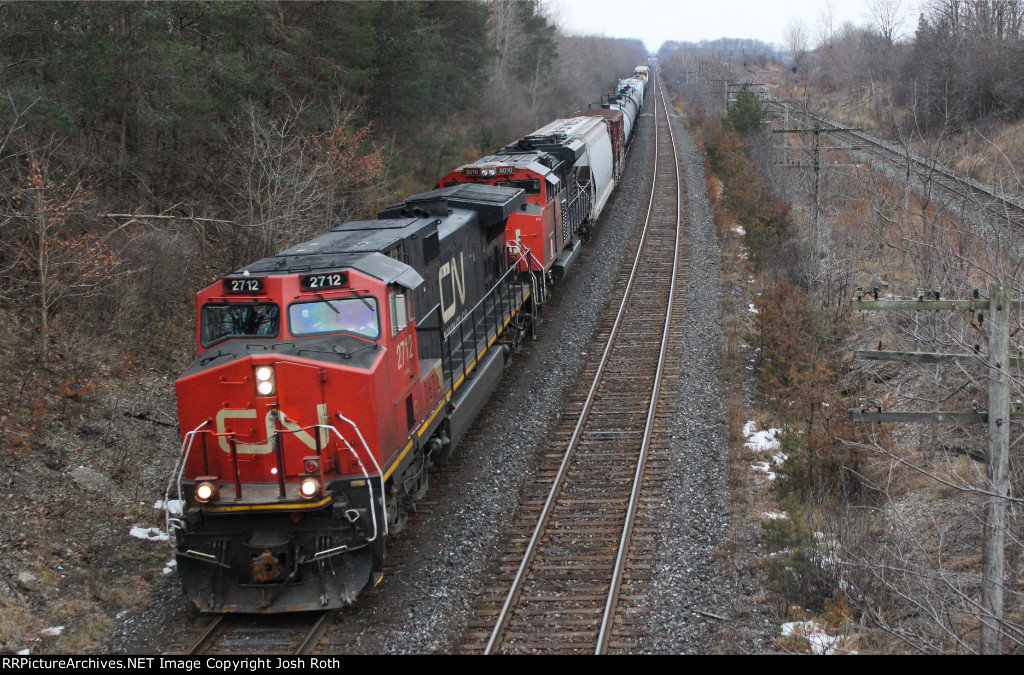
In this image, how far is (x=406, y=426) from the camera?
9.09 metres

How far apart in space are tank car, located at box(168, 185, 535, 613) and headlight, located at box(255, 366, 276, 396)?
0.04 feet

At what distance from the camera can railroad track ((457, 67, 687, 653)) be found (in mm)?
7863

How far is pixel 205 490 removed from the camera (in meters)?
7.65

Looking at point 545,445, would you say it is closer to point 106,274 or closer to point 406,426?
point 406,426

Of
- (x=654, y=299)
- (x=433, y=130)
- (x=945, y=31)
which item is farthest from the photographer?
(x=945, y=31)

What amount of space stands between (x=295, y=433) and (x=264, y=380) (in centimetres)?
58

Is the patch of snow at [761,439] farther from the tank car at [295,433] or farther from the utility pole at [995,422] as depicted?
the tank car at [295,433]

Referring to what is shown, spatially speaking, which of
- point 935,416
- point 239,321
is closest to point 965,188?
point 935,416

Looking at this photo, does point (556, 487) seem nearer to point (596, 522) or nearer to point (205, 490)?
point (596, 522)

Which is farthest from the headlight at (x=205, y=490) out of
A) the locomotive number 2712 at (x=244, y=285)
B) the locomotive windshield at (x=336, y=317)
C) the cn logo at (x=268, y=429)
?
the locomotive number 2712 at (x=244, y=285)

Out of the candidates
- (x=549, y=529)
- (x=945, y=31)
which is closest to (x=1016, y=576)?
(x=549, y=529)

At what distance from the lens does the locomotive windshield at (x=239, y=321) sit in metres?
8.30

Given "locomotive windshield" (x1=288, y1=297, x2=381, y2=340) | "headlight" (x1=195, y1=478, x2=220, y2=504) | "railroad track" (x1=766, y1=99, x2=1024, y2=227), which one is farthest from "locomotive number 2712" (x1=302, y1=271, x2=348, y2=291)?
"railroad track" (x1=766, y1=99, x2=1024, y2=227)

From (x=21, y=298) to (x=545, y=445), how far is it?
777cm
